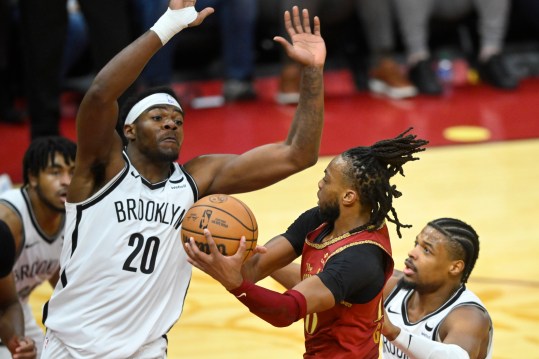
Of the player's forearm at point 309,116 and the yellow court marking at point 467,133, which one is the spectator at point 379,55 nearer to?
the yellow court marking at point 467,133

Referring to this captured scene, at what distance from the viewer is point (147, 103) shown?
492cm

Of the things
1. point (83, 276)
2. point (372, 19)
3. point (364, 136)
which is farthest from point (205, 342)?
point (372, 19)

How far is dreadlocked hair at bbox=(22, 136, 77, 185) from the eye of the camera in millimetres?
5957

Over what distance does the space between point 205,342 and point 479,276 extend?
6.49 ft

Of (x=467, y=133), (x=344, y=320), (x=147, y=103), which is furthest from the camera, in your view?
(x=467, y=133)

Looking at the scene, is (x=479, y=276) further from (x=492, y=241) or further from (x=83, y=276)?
(x=83, y=276)

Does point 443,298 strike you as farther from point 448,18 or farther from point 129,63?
point 448,18

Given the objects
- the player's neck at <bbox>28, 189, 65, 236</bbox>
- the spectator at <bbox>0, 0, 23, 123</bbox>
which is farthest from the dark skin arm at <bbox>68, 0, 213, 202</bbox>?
the spectator at <bbox>0, 0, 23, 123</bbox>

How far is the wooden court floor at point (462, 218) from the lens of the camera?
6398 millimetres

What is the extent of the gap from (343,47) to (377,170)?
7480 millimetres

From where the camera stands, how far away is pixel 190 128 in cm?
1017

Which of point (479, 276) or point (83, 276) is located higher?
point (83, 276)

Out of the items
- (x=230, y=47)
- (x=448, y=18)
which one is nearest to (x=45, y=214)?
(x=230, y=47)

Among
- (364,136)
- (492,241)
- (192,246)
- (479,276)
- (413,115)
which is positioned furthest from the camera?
(413,115)
